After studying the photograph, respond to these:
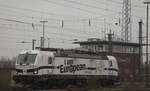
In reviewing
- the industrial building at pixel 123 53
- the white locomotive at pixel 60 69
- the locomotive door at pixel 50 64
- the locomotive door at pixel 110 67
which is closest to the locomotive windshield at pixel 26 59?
the white locomotive at pixel 60 69

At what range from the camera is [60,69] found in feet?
118

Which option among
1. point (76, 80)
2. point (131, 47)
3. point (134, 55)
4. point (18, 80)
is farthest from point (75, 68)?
point (131, 47)

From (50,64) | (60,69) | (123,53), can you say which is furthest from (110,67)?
(123,53)

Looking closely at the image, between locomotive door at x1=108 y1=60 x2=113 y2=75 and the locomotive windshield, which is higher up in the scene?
the locomotive windshield

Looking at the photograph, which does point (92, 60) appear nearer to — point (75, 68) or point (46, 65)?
point (75, 68)

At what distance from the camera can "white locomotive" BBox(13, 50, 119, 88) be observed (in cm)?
3297

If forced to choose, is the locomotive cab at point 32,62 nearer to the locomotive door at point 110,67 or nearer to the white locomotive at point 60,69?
the white locomotive at point 60,69

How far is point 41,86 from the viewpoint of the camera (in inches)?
1348

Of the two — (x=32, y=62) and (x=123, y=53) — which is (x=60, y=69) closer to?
(x=32, y=62)

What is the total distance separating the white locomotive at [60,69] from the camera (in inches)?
1298

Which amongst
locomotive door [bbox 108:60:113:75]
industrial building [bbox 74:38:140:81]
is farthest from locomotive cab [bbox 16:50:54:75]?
industrial building [bbox 74:38:140:81]

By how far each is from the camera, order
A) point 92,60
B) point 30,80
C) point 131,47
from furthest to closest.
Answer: point 131,47, point 92,60, point 30,80

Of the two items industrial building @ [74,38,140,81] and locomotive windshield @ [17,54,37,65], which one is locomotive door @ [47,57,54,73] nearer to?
locomotive windshield @ [17,54,37,65]

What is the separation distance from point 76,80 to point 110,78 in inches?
268
